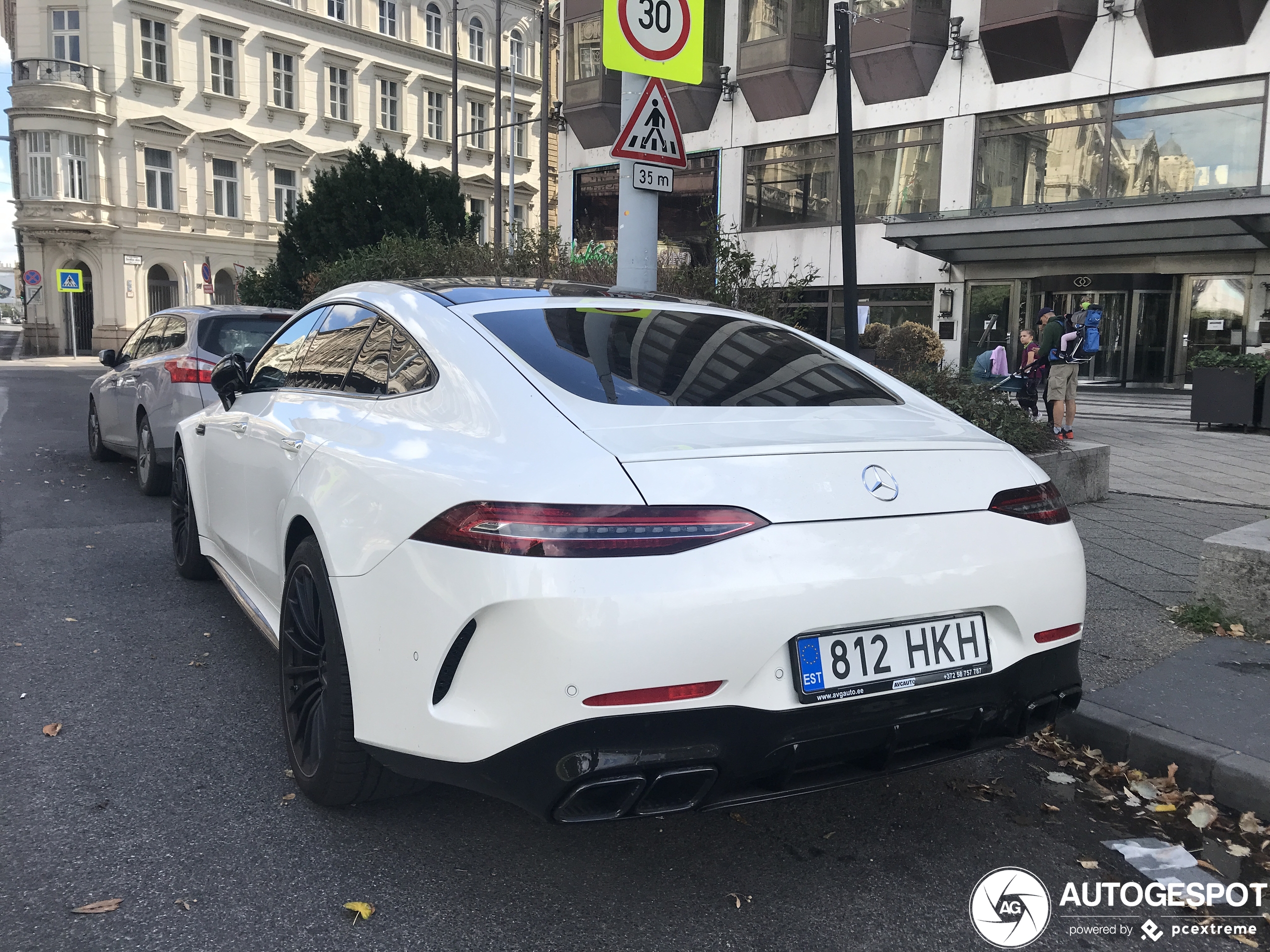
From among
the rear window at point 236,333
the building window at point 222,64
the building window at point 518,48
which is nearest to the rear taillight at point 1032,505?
the rear window at point 236,333

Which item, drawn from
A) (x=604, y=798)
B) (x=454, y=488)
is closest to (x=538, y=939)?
(x=604, y=798)

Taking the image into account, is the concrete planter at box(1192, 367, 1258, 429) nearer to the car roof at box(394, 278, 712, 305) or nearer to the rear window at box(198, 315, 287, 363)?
the rear window at box(198, 315, 287, 363)

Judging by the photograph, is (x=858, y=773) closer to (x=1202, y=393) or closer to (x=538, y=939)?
(x=538, y=939)

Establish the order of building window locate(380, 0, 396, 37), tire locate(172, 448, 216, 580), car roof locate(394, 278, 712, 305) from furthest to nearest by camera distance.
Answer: building window locate(380, 0, 396, 37), tire locate(172, 448, 216, 580), car roof locate(394, 278, 712, 305)

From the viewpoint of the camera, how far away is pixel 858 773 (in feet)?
7.95

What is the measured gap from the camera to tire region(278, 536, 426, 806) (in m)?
2.69

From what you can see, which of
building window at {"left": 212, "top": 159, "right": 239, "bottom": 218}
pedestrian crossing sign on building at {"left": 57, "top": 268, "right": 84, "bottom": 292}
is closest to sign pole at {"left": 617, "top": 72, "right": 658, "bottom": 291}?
pedestrian crossing sign on building at {"left": 57, "top": 268, "right": 84, "bottom": 292}

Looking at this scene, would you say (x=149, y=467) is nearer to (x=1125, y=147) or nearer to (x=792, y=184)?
(x=1125, y=147)

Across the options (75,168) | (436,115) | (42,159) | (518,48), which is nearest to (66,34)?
(42,159)

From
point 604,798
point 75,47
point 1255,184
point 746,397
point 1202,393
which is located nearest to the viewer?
point 604,798

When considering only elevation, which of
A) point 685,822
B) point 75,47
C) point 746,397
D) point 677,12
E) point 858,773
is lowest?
point 685,822

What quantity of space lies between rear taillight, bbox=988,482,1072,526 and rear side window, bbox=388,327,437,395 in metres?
1.50

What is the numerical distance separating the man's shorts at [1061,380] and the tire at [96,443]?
32.4 feet

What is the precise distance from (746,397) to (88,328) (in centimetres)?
4308
